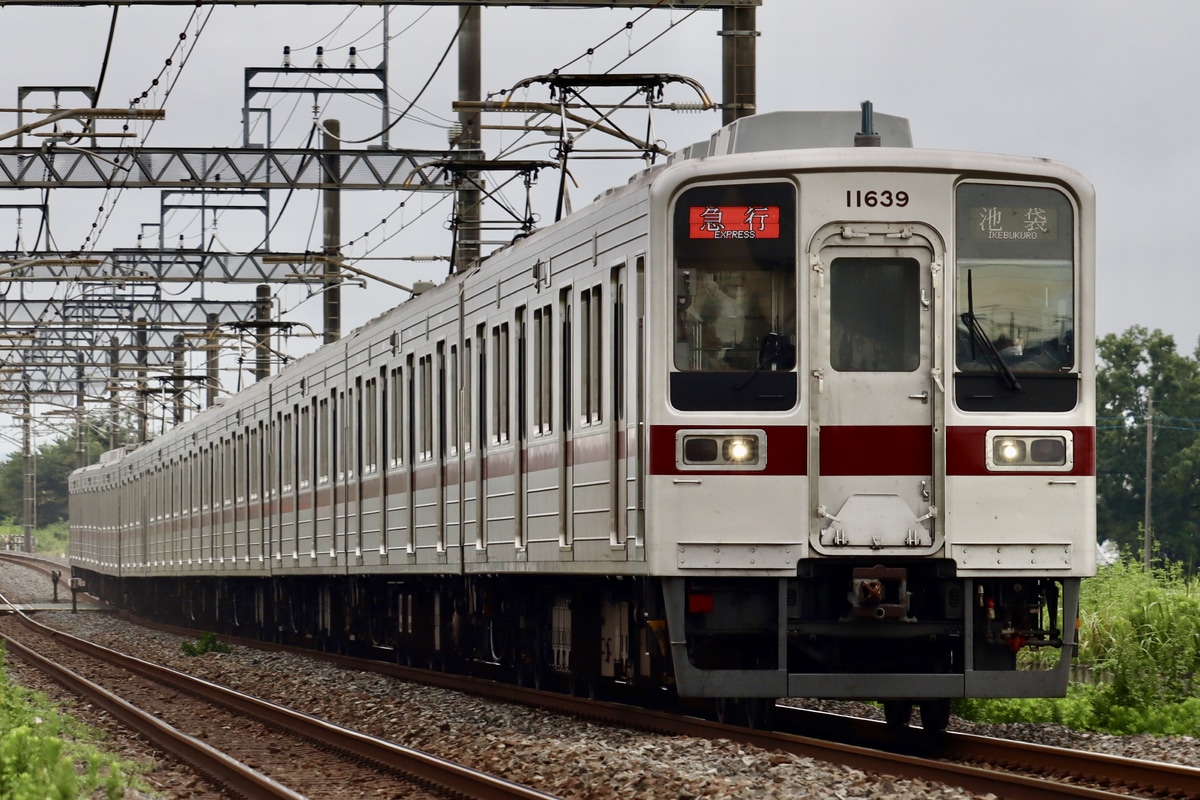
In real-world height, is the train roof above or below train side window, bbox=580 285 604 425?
above

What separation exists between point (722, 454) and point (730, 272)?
97cm

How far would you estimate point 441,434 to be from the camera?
16.9 meters

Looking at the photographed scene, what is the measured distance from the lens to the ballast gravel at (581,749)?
31.1ft

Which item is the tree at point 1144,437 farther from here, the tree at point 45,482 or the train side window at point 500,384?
the tree at point 45,482

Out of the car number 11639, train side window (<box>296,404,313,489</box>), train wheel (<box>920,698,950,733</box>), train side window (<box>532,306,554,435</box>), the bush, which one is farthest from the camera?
the bush

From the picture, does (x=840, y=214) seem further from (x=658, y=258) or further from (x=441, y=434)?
(x=441, y=434)

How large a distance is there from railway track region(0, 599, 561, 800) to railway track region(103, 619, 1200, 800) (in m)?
1.57

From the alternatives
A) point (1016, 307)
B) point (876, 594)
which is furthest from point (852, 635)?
point (1016, 307)

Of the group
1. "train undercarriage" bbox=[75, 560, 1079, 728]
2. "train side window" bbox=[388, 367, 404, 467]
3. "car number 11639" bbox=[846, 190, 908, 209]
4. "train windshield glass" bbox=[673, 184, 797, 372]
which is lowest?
"train undercarriage" bbox=[75, 560, 1079, 728]

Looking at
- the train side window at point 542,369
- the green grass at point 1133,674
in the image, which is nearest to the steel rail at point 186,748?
the train side window at point 542,369

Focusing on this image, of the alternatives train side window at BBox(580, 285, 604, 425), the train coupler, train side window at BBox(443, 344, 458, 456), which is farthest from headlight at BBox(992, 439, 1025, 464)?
train side window at BBox(443, 344, 458, 456)

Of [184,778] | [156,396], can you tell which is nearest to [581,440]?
[184,778]

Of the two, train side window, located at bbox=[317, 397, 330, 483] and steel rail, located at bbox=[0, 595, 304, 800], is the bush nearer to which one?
steel rail, located at bbox=[0, 595, 304, 800]

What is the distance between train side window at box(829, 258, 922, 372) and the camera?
35.8ft
